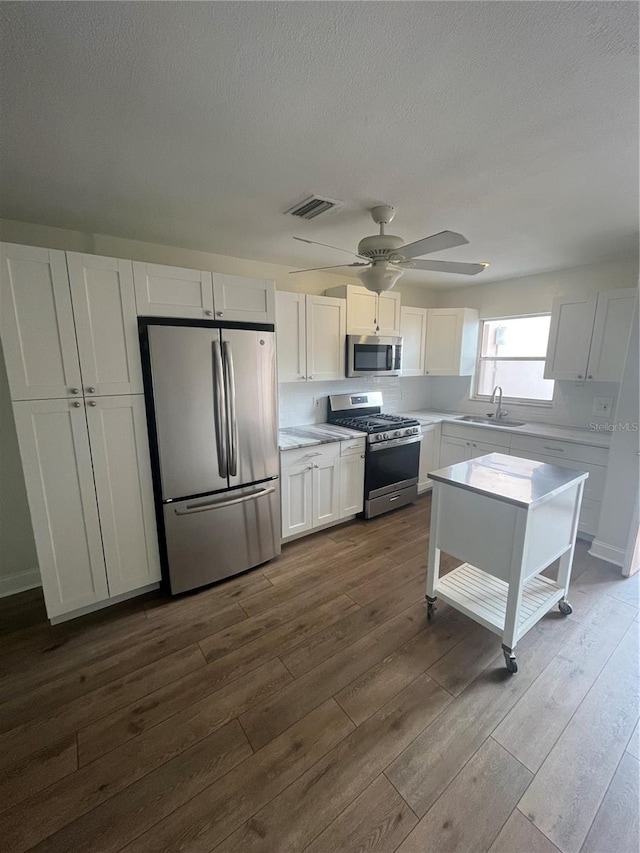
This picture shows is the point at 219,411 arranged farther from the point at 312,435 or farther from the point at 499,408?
the point at 499,408

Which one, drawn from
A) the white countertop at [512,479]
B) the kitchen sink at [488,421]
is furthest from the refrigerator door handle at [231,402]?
the kitchen sink at [488,421]

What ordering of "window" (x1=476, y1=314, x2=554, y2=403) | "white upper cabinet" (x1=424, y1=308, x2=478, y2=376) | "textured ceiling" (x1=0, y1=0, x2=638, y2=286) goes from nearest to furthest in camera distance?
"textured ceiling" (x1=0, y1=0, x2=638, y2=286), "window" (x1=476, y1=314, x2=554, y2=403), "white upper cabinet" (x1=424, y1=308, x2=478, y2=376)

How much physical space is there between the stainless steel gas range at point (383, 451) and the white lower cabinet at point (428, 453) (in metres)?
0.20

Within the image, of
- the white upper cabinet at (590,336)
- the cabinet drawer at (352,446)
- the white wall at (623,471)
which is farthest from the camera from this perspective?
the cabinet drawer at (352,446)

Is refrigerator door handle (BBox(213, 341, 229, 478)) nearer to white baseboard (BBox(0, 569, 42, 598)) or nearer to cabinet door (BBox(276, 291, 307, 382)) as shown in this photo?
cabinet door (BBox(276, 291, 307, 382))

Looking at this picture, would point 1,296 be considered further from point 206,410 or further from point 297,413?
point 297,413

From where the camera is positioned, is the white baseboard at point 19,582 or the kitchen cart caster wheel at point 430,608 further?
the white baseboard at point 19,582

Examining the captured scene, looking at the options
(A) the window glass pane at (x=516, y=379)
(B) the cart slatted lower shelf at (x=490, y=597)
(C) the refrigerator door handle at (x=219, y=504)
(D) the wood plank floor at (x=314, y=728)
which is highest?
(A) the window glass pane at (x=516, y=379)

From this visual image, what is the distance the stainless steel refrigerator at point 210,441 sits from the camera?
2221 millimetres

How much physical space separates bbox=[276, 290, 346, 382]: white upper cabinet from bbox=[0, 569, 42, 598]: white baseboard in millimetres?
2445

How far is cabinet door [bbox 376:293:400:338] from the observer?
373 cm

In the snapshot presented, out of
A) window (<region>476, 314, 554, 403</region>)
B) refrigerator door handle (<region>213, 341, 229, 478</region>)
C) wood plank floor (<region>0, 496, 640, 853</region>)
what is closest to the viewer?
wood plank floor (<region>0, 496, 640, 853</region>)

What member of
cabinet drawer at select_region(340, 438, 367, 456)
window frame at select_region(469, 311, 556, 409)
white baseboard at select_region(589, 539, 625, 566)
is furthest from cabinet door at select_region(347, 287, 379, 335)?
white baseboard at select_region(589, 539, 625, 566)

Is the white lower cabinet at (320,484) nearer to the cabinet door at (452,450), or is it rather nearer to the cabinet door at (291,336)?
the cabinet door at (291,336)
